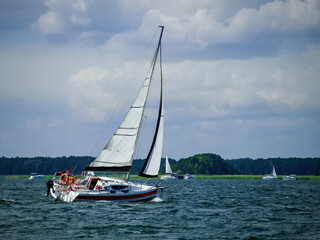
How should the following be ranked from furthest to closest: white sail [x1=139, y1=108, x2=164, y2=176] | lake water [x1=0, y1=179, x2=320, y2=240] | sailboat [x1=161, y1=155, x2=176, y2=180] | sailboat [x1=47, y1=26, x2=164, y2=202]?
sailboat [x1=161, y1=155, x2=176, y2=180], white sail [x1=139, y1=108, x2=164, y2=176], sailboat [x1=47, y1=26, x2=164, y2=202], lake water [x1=0, y1=179, x2=320, y2=240]

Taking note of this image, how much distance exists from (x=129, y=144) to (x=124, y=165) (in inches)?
82.1

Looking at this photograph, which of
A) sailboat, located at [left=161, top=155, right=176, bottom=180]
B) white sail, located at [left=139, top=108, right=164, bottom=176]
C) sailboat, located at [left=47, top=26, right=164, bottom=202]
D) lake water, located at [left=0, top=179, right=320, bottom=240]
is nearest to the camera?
lake water, located at [left=0, top=179, right=320, bottom=240]

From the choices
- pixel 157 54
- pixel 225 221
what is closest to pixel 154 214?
pixel 225 221

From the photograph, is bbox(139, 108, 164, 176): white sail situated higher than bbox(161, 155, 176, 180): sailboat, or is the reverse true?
bbox(161, 155, 176, 180): sailboat

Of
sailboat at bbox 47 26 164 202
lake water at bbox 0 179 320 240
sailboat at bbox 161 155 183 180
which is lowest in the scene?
lake water at bbox 0 179 320 240

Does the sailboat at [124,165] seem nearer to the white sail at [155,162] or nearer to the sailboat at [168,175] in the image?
the white sail at [155,162]

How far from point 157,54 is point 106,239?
23.7 m

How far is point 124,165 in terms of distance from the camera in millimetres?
43906

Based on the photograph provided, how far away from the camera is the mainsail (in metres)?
43.8

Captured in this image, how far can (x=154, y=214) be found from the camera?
3622 centimetres

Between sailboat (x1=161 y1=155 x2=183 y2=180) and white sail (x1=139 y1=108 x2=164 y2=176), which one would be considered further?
sailboat (x1=161 y1=155 x2=183 y2=180)

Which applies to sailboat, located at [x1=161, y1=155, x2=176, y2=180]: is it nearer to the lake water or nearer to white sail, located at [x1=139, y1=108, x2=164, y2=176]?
white sail, located at [x1=139, y1=108, x2=164, y2=176]

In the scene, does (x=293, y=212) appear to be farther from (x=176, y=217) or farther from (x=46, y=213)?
(x=46, y=213)

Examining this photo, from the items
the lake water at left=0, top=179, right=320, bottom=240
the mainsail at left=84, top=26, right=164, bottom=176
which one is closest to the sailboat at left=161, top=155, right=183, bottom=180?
the mainsail at left=84, top=26, right=164, bottom=176
